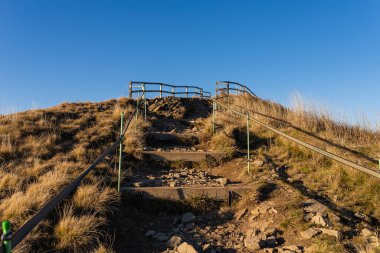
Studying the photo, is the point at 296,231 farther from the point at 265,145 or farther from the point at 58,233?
the point at 265,145

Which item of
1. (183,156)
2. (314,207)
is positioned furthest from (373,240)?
(183,156)

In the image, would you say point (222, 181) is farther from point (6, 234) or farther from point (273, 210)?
point (6, 234)

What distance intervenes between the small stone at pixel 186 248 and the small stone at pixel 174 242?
116mm

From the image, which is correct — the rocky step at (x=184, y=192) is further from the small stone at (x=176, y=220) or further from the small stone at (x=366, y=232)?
the small stone at (x=366, y=232)

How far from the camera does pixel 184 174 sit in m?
6.18

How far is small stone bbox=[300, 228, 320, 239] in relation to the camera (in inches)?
146

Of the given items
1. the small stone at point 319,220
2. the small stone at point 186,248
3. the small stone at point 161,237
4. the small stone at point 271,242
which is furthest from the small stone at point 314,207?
the small stone at point 161,237

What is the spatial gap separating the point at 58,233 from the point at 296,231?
2818 mm

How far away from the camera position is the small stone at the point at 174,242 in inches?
152

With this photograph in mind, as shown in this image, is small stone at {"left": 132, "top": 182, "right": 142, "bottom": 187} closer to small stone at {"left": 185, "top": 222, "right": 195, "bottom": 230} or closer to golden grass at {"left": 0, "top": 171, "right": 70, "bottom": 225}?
golden grass at {"left": 0, "top": 171, "right": 70, "bottom": 225}

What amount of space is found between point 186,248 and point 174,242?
0.92ft

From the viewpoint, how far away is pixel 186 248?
12.0 ft

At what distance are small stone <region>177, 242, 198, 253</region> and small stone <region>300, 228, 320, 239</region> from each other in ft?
4.26

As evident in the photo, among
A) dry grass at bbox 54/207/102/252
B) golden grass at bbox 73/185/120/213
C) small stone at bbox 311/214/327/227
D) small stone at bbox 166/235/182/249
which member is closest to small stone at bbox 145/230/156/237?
small stone at bbox 166/235/182/249
